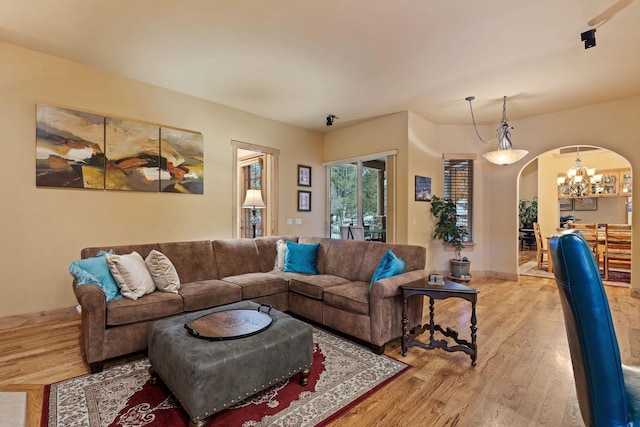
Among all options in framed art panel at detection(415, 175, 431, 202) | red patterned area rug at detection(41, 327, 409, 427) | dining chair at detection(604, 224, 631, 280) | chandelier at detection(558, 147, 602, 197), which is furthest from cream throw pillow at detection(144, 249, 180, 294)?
chandelier at detection(558, 147, 602, 197)

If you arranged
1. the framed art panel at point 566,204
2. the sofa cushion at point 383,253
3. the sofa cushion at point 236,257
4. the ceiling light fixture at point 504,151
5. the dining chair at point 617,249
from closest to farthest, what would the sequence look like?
the sofa cushion at point 383,253, the sofa cushion at point 236,257, the ceiling light fixture at point 504,151, the dining chair at point 617,249, the framed art panel at point 566,204

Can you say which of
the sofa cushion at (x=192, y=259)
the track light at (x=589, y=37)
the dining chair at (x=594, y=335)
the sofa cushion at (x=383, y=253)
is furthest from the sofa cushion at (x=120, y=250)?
the track light at (x=589, y=37)

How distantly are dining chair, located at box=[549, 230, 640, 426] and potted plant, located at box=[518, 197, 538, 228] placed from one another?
9.89 meters

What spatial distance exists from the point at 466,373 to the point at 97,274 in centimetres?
319

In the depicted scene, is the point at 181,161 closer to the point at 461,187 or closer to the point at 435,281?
the point at 435,281

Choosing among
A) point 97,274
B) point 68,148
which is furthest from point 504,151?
point 68,148

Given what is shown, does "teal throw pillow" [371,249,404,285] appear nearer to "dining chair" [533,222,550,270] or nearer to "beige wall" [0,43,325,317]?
"beige wall" [0,43,325,317]

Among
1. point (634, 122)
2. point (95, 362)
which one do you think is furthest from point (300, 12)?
point (634, 122)

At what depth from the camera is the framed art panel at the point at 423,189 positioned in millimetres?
5516

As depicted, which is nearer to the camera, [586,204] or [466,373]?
[466,373]

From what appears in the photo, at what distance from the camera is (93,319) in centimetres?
237

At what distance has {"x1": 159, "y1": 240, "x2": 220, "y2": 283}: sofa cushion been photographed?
11.2ft

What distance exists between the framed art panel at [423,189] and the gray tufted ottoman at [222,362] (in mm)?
3967

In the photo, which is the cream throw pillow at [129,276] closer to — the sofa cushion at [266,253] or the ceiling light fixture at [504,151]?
the sofa cushion at [266,253]
